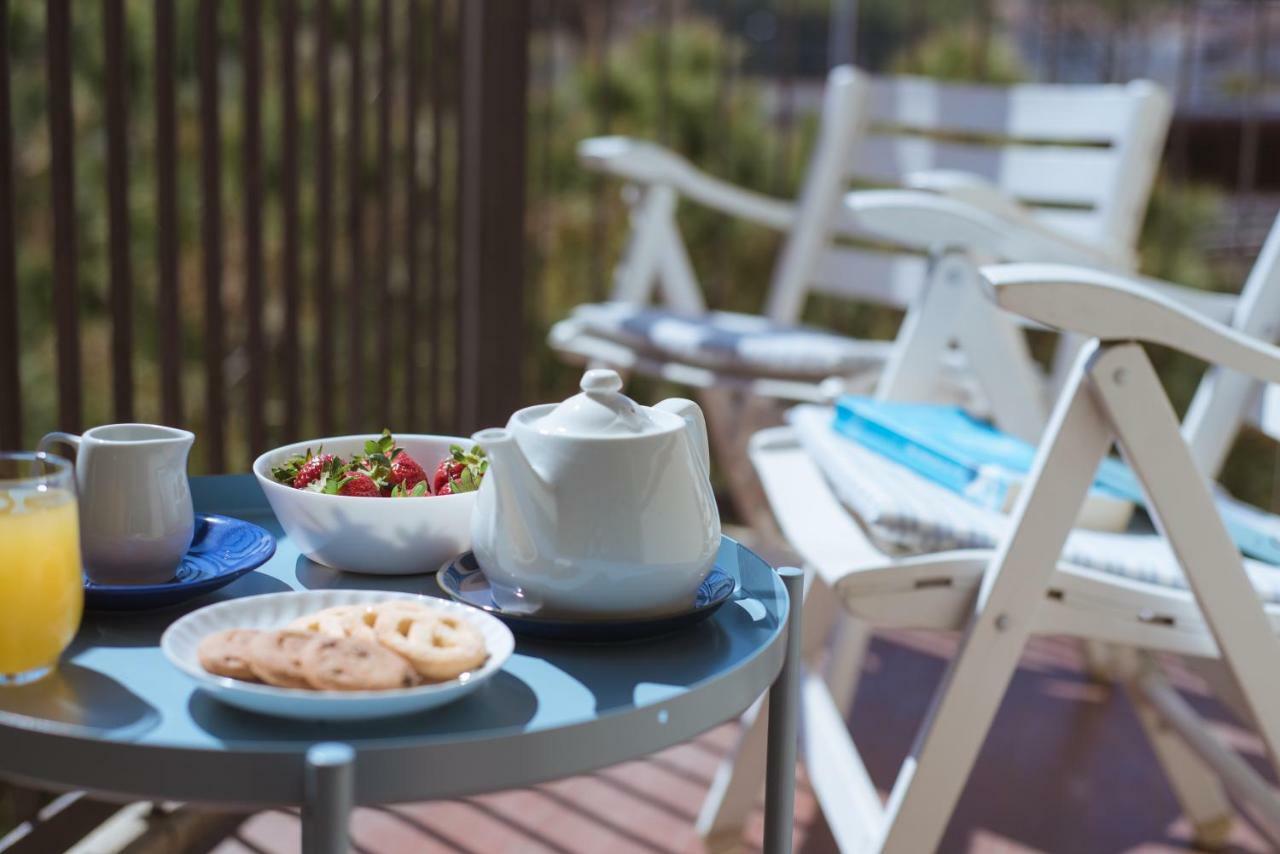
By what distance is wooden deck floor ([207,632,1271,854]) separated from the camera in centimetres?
153

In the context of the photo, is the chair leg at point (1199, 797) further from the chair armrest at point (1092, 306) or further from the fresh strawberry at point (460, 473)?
the fresh strawberry at point (460, 473)

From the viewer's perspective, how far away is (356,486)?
0.83 metres

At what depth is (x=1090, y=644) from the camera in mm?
2037

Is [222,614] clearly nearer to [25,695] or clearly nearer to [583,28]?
[25,695]

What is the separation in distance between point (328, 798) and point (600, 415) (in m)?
0.26

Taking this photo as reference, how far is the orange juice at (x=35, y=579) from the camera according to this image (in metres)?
0.66

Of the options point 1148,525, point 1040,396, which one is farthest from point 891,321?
point 1148,525

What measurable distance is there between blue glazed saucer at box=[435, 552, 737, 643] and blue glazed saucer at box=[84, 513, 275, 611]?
124mm

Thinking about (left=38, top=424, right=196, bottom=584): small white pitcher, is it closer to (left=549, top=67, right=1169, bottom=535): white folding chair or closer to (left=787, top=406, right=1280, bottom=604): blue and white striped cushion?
(left=787, top=406, right=1280, bottom=604): blue and white striped cushion

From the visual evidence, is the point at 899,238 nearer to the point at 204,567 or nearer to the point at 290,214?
the point at 290,214

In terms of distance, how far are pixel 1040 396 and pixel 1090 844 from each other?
0.53 metres

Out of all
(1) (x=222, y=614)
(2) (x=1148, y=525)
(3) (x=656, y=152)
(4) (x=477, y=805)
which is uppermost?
(3) (x=656, y=152)

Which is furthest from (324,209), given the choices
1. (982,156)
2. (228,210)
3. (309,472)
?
(228,210)

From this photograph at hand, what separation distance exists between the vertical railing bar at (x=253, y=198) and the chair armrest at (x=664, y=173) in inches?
22.4
